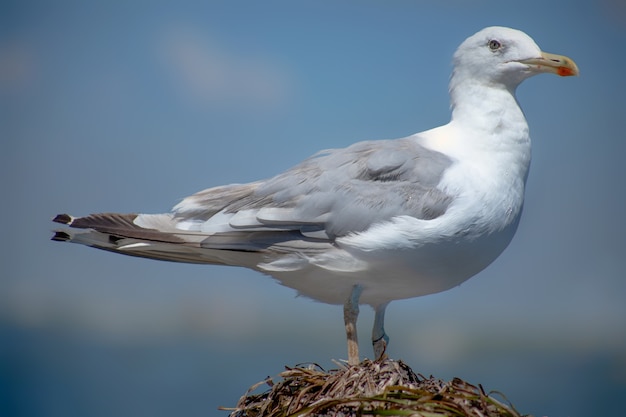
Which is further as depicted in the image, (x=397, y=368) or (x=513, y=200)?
(x=513, y=200)

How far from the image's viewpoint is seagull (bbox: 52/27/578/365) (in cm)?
240

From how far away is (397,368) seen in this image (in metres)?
2.03

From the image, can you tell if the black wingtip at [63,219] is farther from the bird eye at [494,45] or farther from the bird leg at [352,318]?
the bird eye at [494,45]

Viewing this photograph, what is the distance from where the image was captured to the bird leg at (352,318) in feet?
8.09

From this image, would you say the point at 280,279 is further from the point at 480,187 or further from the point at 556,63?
the point at 556,63

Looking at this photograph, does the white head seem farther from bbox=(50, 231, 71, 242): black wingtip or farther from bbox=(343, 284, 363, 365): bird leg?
bbox=(50, 231, 71, 242): black wingtip

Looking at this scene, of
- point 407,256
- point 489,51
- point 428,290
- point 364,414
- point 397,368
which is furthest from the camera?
point 489,51

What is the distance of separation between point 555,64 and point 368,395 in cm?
127

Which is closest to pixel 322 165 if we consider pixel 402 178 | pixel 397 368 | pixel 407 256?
pixel 402 178

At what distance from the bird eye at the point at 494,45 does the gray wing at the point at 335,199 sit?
0.42 metres

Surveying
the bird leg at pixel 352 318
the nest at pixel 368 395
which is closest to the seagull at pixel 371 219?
the bird leg at pixel 352 318

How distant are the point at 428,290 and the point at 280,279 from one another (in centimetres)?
45

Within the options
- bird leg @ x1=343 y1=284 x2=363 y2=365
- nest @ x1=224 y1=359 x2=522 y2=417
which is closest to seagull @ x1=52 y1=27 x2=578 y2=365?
bird leg @ x1=343 y1=284 x2=363 y2=365

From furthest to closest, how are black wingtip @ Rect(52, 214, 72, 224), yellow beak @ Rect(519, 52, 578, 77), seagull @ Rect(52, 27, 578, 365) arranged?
yellow beak @ Rect(519, 52, 578, 77) < black wingtip @ Rect(52, 214, 72, 224) < seagull @ Rect(52, 27, 578, 365)
